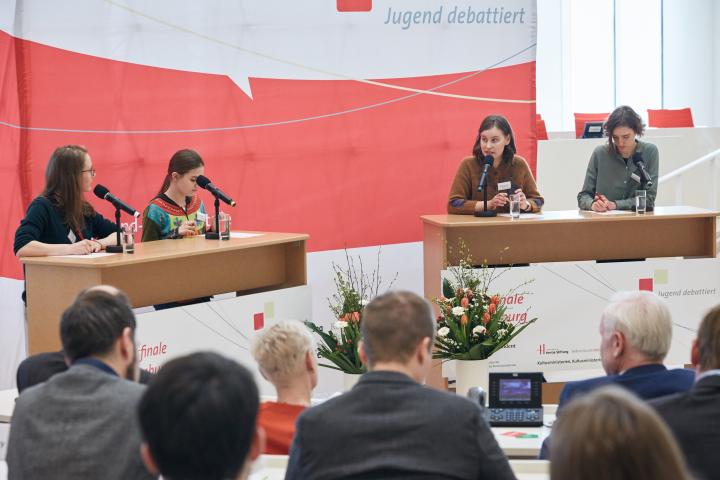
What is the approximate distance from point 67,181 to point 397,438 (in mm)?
3116

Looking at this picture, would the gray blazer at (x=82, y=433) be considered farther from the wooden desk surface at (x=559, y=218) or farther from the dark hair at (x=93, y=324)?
the wooden desk surface at (x=559, y=218)

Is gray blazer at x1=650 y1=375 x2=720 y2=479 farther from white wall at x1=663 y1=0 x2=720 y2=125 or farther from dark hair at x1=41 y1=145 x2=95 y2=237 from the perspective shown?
white wall at x1=663 y1=0 x2=720 y2=125

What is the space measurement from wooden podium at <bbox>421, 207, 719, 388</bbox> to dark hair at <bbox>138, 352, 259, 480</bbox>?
4.02 m

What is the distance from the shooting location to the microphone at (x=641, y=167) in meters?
5.56

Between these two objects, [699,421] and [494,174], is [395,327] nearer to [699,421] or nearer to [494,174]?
[699,421]

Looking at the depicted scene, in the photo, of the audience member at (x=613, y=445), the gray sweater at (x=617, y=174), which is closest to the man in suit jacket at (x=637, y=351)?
the audience member at (x=613, y=445)

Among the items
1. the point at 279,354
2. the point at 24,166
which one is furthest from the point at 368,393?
the point at 24,166

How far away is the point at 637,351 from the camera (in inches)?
104

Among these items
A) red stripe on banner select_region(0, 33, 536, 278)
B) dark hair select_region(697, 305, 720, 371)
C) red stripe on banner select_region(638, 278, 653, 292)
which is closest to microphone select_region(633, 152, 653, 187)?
red stripe on banner select_region(638, 278, 653, 292)

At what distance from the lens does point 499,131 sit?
5.64 metres

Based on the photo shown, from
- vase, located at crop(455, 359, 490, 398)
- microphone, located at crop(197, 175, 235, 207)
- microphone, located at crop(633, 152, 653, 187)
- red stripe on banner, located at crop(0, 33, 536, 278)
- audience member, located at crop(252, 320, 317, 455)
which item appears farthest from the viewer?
red stripe on banner, located at crop(0, 33, 536, 278)

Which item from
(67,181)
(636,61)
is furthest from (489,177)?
(636,61)

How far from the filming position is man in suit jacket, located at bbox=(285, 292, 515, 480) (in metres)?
1.98

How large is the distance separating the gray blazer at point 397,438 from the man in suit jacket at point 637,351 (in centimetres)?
57
